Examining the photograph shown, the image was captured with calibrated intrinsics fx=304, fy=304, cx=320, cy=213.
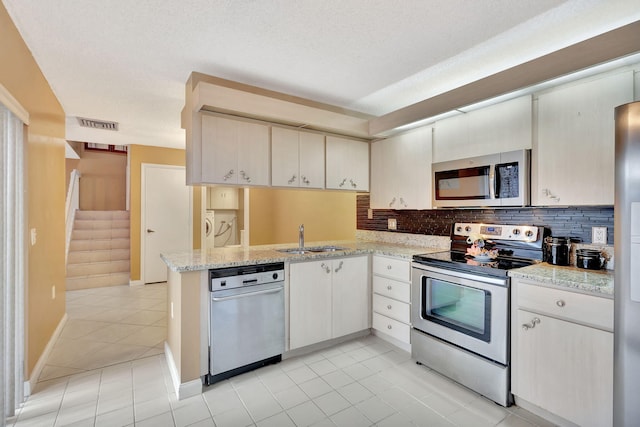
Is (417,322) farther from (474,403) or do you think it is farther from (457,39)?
(457,39)

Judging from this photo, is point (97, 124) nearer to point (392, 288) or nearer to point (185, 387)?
point (185, 387)

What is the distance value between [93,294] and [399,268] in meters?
4.55

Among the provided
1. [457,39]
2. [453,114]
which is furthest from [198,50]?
[453,114]

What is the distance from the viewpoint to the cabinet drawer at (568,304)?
153 cm

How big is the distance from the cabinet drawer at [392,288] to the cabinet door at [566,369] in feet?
2.88

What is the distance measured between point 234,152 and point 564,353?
2628 millimetres

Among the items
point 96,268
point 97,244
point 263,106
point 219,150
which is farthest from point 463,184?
point 97,244

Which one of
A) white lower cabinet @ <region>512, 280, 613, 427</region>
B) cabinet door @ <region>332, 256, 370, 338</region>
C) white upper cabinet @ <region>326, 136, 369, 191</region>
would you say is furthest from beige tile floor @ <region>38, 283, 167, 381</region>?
white lower cabinet @ <region>512, 280, 613, 427</region>

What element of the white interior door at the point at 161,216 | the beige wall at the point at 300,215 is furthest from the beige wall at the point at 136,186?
the beige wall at the point at 300,215

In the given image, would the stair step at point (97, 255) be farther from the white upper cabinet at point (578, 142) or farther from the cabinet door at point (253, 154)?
the white upper cabinet at point (578, 142)

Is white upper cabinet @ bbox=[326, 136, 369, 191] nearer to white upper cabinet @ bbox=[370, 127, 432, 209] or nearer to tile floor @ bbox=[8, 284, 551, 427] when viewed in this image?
white upper cabinet @ bbox=[370, 127, 432, 209]

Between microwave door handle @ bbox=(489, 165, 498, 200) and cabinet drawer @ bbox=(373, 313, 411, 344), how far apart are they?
1.28 metres

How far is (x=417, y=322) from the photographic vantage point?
97.3 inches

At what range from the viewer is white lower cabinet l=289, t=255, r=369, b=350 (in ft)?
8.34
